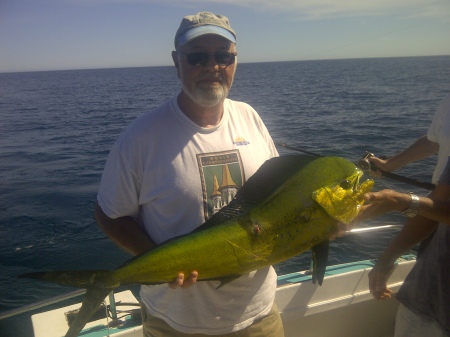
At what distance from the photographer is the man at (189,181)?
2027mm

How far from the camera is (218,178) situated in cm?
A: 208

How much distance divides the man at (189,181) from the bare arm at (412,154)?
1.77 m

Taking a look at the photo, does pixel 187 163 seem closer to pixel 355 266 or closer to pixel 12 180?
pixel 355 266

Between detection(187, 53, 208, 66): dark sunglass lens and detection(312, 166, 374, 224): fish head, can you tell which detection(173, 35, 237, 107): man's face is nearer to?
detection(187, 53, 208, 66): dark sunglass lens

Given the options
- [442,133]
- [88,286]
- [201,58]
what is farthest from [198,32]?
[442,133]

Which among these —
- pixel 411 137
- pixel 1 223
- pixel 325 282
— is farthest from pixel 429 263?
pixel 411 137

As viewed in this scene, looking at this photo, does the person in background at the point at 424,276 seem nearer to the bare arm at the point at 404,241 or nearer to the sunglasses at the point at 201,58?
the bare arm at the point at 404,241

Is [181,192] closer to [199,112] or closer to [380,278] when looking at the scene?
[199,112]

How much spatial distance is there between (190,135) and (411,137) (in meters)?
18.0

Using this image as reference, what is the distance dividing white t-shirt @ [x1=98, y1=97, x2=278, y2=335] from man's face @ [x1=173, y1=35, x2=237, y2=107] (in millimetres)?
156

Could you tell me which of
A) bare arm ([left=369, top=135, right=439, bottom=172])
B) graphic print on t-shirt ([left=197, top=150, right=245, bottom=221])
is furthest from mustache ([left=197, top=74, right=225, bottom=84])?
bare arm ([left=369, top=135, right=439, bottom=172])

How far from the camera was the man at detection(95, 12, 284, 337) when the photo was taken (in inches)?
79.8

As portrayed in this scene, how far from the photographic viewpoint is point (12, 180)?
1293 centimetres

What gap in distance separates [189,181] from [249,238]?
0.45 metres
